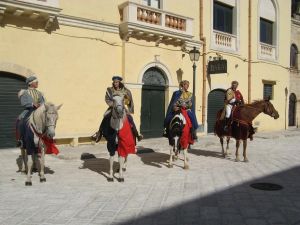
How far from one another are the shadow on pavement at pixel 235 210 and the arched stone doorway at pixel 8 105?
7.45 meters

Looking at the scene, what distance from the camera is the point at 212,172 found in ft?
26.9

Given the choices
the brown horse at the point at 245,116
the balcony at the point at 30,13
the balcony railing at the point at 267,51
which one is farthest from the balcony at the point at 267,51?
the balcony at the point at 30,13

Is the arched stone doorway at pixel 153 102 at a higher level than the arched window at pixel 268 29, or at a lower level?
lower

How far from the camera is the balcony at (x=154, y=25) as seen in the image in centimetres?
1302

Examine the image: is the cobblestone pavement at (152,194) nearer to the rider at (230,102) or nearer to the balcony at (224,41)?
the rider at (230,102)

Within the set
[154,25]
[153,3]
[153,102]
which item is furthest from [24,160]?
[153,3]

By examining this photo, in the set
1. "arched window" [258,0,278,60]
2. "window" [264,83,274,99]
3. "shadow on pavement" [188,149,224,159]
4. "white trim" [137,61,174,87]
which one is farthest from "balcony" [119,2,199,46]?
"window" [264,83,274,99]

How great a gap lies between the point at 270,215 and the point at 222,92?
13523mm

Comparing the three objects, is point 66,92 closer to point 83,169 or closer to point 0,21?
point 0,21

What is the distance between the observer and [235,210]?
530cm

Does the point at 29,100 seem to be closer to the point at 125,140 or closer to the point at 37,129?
the point at 37,129

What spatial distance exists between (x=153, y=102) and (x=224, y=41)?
20.0 ft

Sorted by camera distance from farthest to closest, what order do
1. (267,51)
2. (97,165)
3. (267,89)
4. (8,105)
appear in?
A: 1. (267,89)
2. (267,51)
3. (8,105)
4. (97,165)

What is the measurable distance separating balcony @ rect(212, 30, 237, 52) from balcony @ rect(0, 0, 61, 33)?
915 cm
